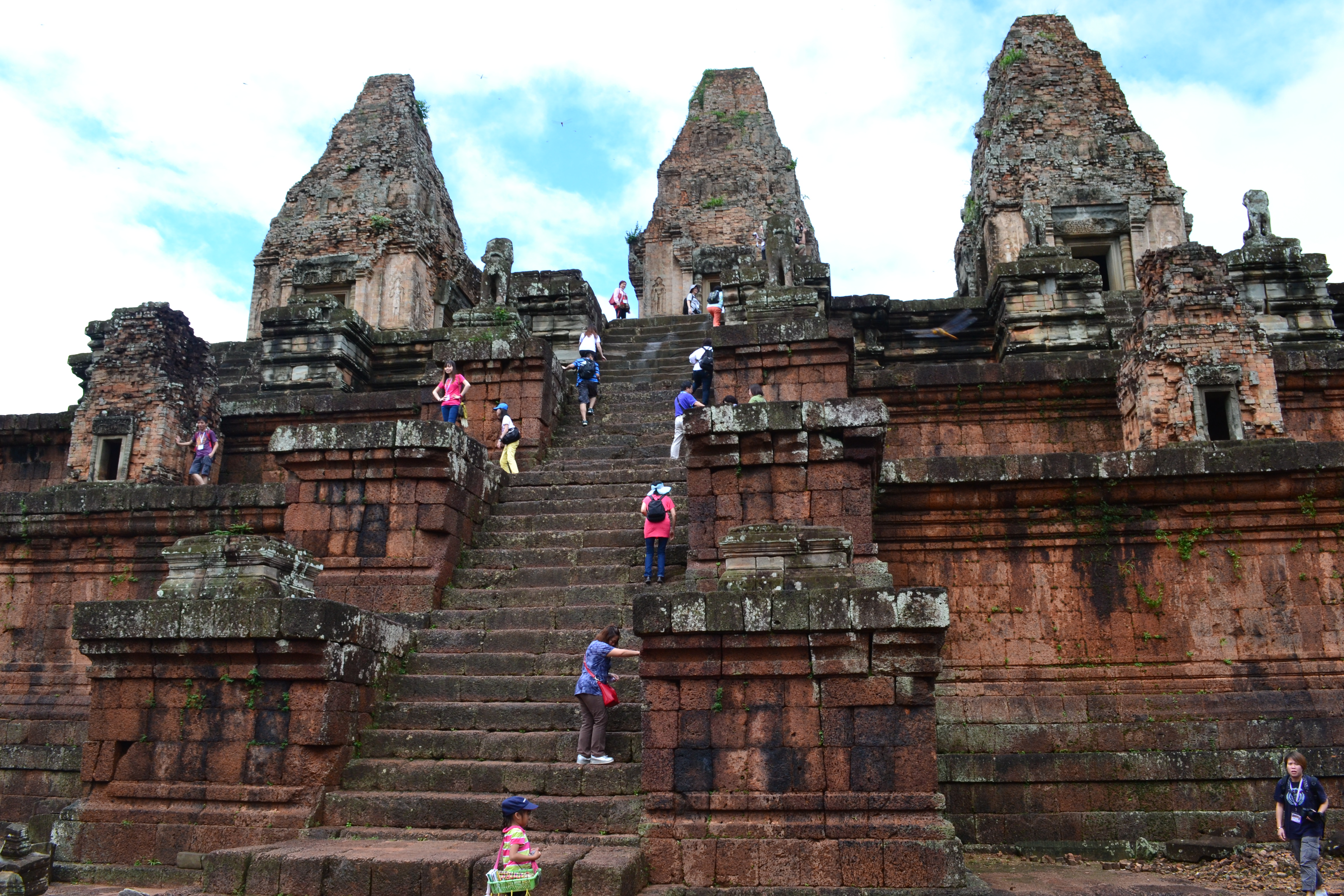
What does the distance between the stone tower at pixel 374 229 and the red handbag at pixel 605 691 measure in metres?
14.2

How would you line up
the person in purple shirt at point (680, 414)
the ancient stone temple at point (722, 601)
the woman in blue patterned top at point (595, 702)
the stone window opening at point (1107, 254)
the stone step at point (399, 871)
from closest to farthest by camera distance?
the stone step at point (399, 871), the ancient stone temple at point (722, 601), the woman in blue patterned top at point (595, 702), the person in purple shirt at point (680, 414), the stone window opening at point (1107, 254)

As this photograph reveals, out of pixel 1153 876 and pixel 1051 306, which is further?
pixel 1051 306

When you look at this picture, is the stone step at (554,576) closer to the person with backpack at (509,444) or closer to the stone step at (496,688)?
the stone step at (496,688)

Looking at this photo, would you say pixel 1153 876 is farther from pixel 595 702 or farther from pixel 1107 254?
pixel 1107 254

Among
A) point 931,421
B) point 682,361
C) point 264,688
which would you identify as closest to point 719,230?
point 682,361

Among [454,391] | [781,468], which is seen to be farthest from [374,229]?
[781,468]

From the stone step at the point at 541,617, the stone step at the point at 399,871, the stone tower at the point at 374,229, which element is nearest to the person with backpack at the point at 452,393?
the stone step at the point at 541,617

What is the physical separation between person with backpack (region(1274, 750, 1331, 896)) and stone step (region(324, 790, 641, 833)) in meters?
3.90

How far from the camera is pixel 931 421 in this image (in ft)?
34.4

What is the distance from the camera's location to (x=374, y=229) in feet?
64.7

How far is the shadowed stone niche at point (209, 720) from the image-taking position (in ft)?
19.8

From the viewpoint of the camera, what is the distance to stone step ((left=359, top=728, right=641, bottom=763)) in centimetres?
631

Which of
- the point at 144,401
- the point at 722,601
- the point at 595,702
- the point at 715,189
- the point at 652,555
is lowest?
the point at 595,702

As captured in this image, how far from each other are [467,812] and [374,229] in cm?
1592
